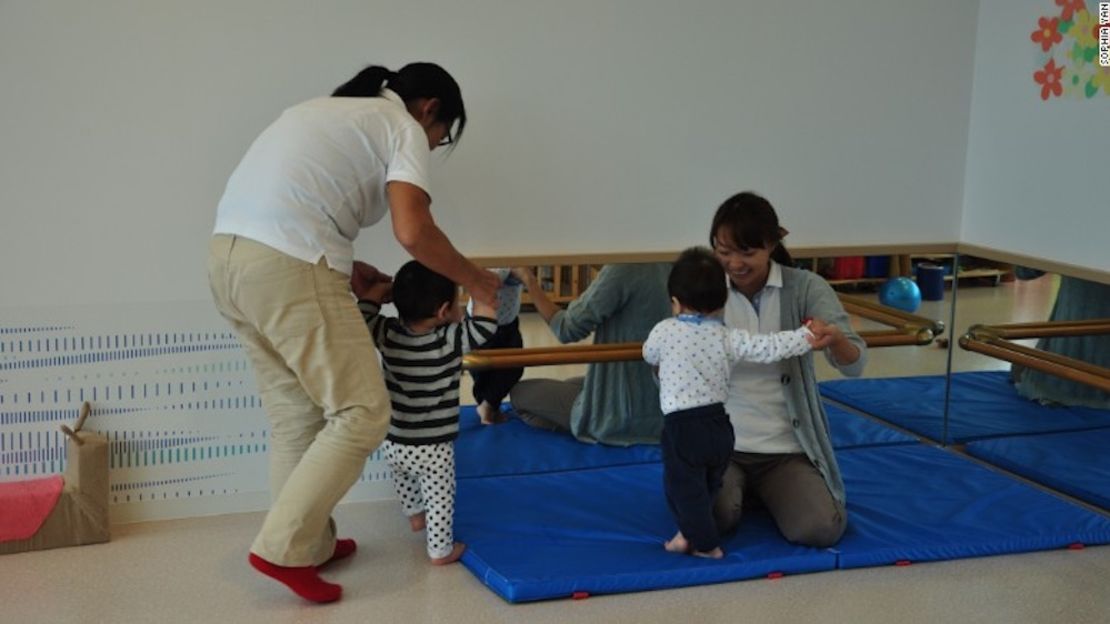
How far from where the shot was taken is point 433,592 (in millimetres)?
3041

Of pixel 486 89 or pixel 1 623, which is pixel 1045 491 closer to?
pixel 486 89

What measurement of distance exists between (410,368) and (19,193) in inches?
45.7

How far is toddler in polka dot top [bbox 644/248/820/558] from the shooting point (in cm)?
313

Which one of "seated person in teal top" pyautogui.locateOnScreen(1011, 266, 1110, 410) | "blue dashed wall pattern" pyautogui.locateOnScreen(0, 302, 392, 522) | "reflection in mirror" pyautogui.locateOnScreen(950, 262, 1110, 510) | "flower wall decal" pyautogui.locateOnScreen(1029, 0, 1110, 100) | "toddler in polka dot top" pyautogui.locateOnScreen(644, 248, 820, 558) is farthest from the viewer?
"seated person in teal top" pyautogui.locateOnScreen(1011, 266, 1110, 410)

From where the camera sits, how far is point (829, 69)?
4.04 metres

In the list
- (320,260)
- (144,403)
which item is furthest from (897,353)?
(144,403)

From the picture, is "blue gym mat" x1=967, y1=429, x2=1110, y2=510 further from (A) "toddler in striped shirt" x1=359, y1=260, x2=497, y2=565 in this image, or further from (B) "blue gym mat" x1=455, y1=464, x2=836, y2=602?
(A) "toddler in striped shirt" x1=359, y1=260, x2=497, y2=565

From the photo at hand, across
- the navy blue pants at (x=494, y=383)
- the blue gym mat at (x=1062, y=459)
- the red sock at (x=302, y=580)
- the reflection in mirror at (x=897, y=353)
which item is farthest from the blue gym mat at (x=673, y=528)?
the reflection in mirror at (x=897, y=353)

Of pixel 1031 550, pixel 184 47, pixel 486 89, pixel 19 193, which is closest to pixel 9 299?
pixel 19 193

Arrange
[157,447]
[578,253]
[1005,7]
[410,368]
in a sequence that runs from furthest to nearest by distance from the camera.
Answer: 1. [1005,7]
2. [578,253]
3. [157,447]
4. [410,368]

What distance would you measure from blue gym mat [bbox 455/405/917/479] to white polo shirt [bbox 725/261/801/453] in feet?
2.04

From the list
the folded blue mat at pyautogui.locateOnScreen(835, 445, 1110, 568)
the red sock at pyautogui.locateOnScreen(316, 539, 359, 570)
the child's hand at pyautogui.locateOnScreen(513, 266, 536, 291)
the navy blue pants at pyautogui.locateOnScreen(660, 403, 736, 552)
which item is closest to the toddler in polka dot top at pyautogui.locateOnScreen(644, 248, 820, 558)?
the navy blue pants at pyautogui.locateOnScreen(660, 403, 736, 552)

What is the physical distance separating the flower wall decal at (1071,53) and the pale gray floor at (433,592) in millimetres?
1479

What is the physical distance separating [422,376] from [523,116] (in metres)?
0.92
